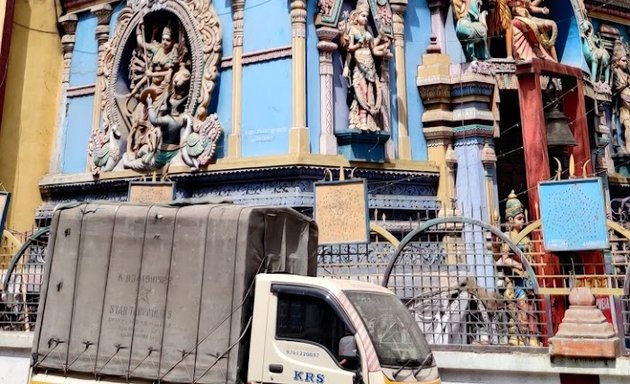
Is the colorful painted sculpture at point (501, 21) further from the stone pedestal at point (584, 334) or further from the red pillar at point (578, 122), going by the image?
the stone pedestal at point (584, 334)

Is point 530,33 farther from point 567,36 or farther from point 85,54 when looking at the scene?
point 85,54

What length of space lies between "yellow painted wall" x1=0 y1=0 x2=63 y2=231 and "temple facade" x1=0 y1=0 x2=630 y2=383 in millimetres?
63

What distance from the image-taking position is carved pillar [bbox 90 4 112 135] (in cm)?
1323

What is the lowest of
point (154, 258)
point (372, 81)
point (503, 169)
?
point (154, 258)

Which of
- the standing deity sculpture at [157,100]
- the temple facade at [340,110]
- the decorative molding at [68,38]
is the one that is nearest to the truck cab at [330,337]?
the temple facade at [340,110]

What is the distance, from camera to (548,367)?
5645mm

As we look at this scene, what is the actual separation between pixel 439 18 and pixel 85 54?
8382 mm

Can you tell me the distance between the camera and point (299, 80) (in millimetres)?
9945

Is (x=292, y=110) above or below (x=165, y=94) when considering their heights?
below

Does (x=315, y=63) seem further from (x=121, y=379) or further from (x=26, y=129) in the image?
(x=26, y=129)

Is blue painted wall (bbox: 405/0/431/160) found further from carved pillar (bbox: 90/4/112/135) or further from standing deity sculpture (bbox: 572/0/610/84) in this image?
carved pillar (bbox: 90/4/112/135)

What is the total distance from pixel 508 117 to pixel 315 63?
16.4 feet

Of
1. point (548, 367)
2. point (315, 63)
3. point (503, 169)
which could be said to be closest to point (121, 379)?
point (548, 367)

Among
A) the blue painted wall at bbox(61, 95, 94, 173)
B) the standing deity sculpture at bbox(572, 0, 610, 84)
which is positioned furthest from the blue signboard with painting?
the blue painted wall at bbox(61, 95, 94, 173)
